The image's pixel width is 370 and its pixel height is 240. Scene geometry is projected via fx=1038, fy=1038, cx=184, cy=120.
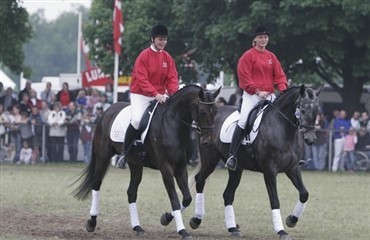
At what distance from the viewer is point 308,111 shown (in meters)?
14.6

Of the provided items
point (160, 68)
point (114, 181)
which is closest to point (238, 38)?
point (114, 181)

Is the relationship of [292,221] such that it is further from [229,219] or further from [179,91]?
[179,91]

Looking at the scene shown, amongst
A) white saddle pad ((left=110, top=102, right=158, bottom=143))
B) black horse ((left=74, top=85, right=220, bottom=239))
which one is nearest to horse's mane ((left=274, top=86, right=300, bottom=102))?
black horse ((left=74, top=85, right=220, bottom=239))

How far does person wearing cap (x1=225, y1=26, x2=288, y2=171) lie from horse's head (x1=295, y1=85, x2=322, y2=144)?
89 centimetres

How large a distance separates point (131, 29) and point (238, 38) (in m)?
5.32

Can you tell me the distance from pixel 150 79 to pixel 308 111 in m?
2.47

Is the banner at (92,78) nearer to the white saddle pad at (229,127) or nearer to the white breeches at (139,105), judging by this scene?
the white saddle pad at (229,127)

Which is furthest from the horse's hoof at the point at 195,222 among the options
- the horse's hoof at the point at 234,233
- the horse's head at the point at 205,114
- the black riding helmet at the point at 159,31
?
the black riding helmet at the point at 159,31

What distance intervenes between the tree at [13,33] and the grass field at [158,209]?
27.9 ft

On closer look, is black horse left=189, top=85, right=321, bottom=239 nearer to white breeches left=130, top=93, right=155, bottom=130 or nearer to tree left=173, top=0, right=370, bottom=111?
white breeches left=130, top=93, right=155, bottom=130

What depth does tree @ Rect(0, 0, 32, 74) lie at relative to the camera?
36.6 metres

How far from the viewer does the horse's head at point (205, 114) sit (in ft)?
46.6

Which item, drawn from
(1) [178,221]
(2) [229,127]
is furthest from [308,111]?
(1) [178,221]

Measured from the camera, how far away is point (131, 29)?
38.0 metres
